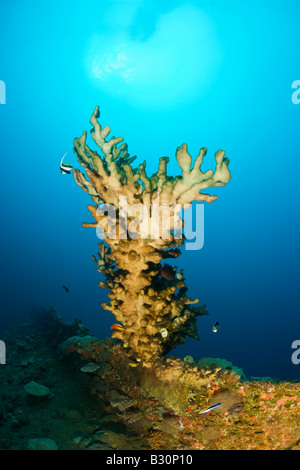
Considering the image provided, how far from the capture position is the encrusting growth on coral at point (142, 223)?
10.4 feet

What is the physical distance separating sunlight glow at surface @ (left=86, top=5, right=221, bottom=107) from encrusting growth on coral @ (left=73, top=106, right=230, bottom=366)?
45.0m

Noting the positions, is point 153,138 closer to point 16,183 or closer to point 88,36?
point 88,36

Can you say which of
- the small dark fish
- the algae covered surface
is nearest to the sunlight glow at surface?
the small dark fish

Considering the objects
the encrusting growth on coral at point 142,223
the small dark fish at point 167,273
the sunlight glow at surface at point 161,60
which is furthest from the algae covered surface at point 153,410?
the sunlight glow at surface at point 161,60

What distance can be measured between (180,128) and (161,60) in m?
15.7

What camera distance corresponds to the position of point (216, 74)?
154 ft

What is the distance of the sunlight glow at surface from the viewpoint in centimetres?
3822

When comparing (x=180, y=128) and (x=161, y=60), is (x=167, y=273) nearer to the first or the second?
(x=161, y=60)

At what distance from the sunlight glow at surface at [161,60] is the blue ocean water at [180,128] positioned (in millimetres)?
210

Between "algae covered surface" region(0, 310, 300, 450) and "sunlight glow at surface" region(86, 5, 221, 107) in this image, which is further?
"sunlight glow at surface" region(86, 5, 221, 107)

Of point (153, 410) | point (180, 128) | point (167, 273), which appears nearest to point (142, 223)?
point (167, 273)

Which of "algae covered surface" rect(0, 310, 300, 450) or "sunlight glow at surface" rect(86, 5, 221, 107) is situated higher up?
"sunlight glow at surface" rect(86, 5, 221, 107)

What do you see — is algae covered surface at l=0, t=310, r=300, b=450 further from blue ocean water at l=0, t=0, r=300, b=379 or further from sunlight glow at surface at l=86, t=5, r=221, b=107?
sunlight glow at surface at l=86, t=5, r=221, b=107

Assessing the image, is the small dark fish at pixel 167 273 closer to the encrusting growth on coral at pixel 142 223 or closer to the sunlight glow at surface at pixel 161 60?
the encrusting growth on coral at pixel 142 223
